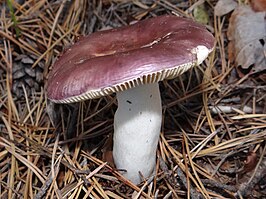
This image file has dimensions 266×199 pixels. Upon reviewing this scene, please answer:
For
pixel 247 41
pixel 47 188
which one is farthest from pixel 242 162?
pixel 47 188

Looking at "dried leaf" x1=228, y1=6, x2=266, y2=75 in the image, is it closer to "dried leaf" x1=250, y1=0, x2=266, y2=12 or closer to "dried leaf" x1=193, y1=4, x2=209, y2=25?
"dried leaf" x1=250, y1=0, x2=266, y2=12

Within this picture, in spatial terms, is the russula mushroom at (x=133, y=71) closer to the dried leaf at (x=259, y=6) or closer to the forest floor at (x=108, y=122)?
the forest floor at (x=108, y=122)

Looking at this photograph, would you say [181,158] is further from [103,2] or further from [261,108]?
[103,2]

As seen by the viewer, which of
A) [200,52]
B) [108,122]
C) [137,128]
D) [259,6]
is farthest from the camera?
[259,6]

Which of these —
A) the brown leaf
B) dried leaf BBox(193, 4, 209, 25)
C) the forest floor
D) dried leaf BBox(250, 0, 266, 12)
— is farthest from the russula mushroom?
dried leaf BBox(250, 0, 266, 12)

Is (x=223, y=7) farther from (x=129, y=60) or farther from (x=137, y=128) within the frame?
(x=129, y=60)

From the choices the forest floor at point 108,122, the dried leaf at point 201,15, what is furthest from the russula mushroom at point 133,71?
the dried leaf at point 201,15

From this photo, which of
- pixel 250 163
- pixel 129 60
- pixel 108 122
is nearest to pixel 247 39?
pixel 250 163
